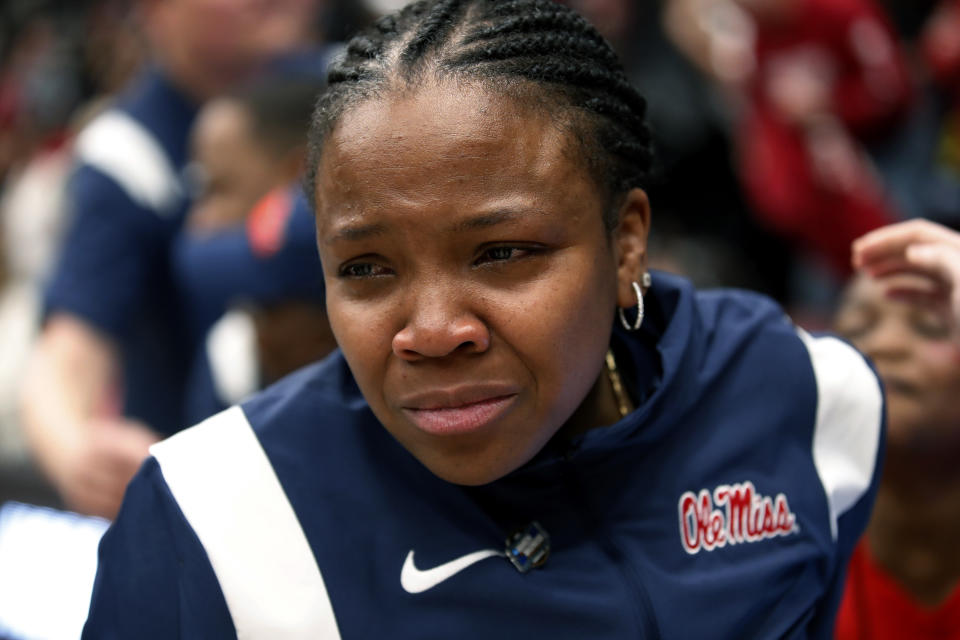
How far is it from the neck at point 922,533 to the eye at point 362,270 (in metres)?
1.01

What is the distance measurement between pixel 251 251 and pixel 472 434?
1.09 metres

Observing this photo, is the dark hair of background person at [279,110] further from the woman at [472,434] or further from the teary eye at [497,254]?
the teary eye at [497,254]

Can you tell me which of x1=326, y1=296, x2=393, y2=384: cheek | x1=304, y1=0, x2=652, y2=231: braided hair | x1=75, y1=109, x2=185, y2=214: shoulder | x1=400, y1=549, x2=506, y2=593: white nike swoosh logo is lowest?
x1=400, y1=549, x2=506, y2=593: white nike swoosh logo

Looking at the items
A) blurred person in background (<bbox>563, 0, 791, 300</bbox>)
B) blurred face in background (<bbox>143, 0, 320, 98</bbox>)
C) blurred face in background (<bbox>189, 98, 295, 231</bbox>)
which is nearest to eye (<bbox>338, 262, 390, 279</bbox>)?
blurred face in background (<bbox>189, 98, 295, 231</bbox>)

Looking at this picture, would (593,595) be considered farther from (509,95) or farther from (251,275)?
(251,275)

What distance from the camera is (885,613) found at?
67.4 inches

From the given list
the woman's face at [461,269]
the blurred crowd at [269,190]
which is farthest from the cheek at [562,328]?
the blurred crowd at [269,190]

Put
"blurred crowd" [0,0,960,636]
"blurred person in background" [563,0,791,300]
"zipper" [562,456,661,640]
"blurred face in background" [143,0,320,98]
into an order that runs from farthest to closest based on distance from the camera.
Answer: "blurred person in background" [563,0,791,300]
"blurred face in background" [143,0,320,98]
"blurred crowd" [0,0,960,636]
"zipper" [562,456,661,640]

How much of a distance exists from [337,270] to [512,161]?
0.22 meters

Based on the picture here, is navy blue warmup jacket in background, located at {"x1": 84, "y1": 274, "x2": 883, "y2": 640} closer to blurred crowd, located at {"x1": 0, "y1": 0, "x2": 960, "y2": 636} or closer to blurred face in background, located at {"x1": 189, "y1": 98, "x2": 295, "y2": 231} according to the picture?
blurred crowd, located at {"x1": 0, "y1": 0, "x2": 960, "y2": 636}

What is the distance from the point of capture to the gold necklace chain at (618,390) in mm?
1386

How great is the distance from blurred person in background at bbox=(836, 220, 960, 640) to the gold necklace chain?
0.48 metres

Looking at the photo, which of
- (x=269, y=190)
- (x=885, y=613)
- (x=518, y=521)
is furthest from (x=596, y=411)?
(x=269, y=190)

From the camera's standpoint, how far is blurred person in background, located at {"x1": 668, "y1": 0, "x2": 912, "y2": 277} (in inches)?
124
